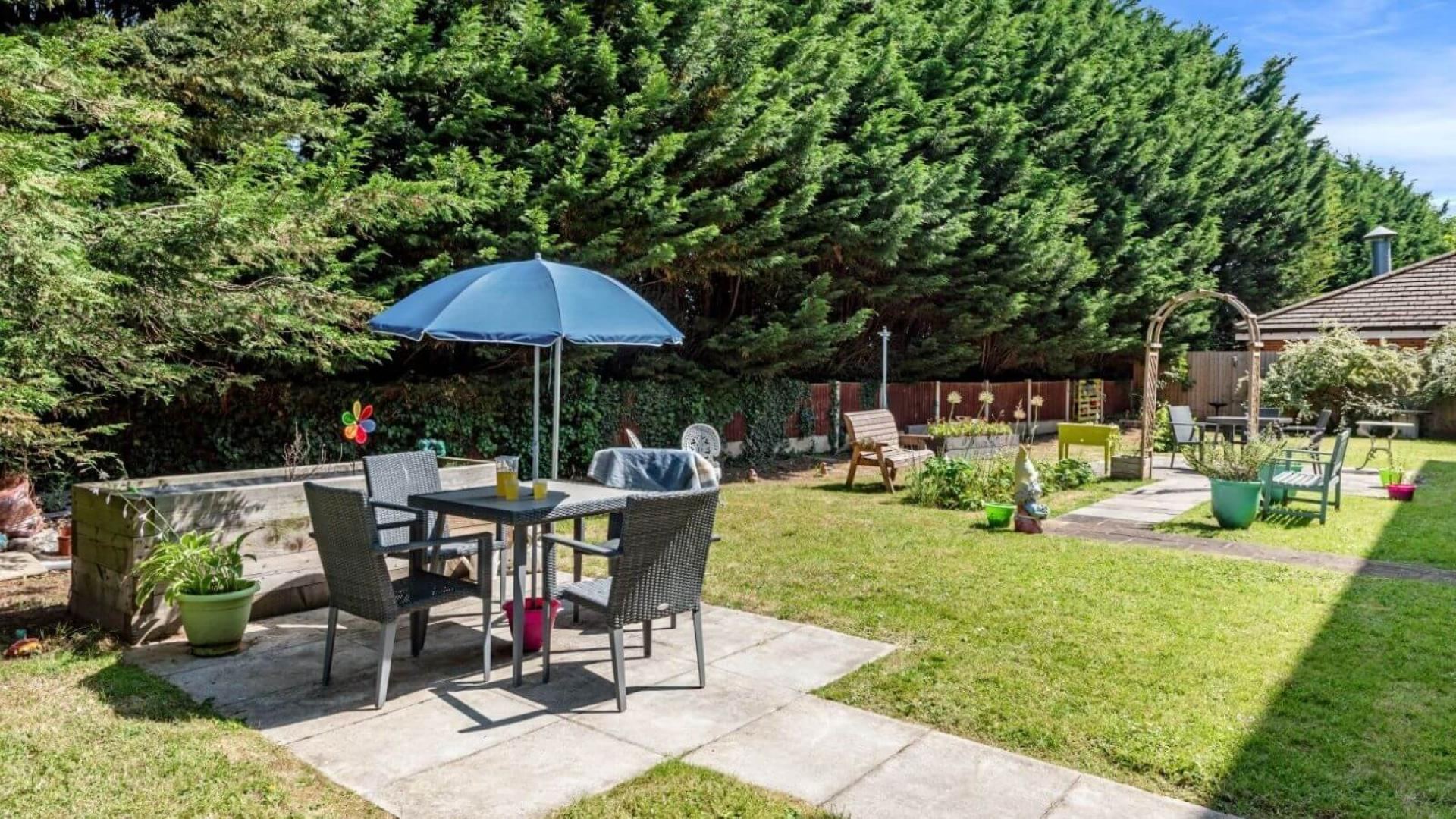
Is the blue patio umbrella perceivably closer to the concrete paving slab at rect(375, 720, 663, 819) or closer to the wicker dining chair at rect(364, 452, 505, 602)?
the wicker dining chair at rect(364, 452, 505, 602)

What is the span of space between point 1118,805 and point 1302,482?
7.23 meters

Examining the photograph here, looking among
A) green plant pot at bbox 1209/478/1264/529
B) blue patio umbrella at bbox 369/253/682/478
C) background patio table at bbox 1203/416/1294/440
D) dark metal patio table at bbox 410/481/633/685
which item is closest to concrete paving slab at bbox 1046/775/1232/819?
dark metal patio table at bbox 410/481/633/685

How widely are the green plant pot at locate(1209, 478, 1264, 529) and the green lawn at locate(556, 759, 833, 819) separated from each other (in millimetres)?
6790

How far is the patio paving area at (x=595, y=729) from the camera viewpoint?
114 inches

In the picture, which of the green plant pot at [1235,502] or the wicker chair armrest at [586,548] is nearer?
the wicker chair armrest at [586,548]

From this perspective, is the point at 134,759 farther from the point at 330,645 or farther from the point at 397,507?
the point at 397,507

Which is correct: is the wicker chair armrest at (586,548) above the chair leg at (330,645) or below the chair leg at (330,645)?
above

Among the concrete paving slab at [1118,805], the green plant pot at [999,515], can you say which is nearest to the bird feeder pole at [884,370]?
the green plant pot at [999,515]

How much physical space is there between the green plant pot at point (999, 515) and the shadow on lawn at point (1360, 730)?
298 cm

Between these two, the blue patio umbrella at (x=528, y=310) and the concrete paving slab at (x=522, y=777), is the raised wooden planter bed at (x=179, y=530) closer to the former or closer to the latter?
the blue patio umbrella at (x=528, y=310)

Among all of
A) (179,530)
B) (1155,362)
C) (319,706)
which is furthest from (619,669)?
(1155,362)

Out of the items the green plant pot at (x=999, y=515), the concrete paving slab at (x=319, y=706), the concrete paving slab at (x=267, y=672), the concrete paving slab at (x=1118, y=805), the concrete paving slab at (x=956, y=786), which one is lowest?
the concrete paving slab at (x=1118, y=805)

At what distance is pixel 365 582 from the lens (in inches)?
146

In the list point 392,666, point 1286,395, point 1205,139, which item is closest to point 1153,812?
point 392,666
